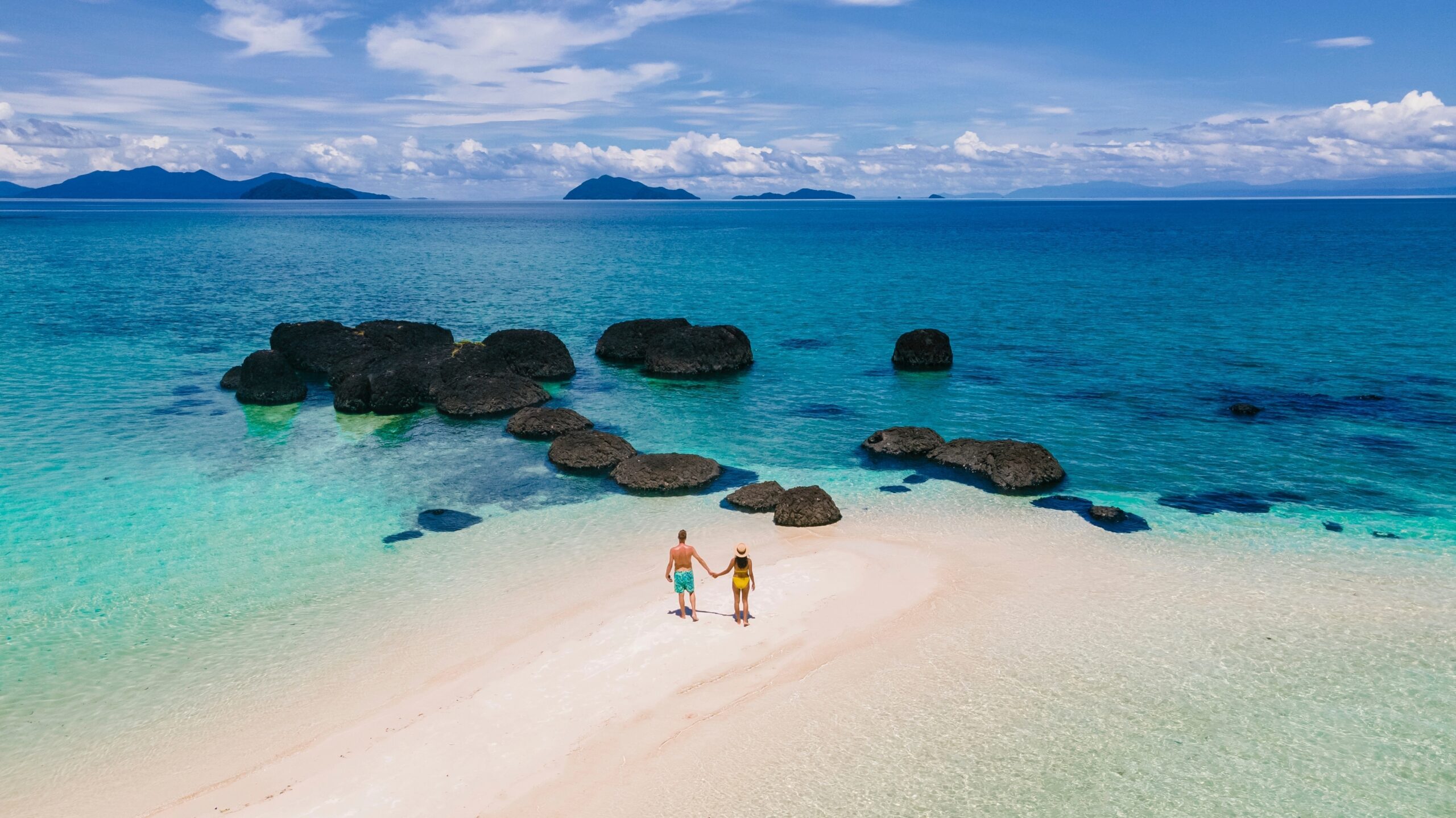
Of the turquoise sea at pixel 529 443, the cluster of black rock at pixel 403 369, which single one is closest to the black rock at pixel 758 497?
the turquoise sea at pixel 529 443

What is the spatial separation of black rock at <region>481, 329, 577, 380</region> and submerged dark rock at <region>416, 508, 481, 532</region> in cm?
1767

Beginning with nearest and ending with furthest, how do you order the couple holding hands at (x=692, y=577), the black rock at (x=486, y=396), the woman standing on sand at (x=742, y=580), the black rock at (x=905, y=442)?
1. the woman standing on sand at (x=742, y=580)
2. the couple holding hands at (x=692, y=577)
3. the black rock at (x=905, y=442)
4. the black rock at (x=486, y=396)

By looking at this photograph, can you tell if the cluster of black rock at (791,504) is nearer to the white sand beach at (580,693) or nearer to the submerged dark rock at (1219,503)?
the white sand beach at (580,693)

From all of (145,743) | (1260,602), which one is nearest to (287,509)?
(145,743)

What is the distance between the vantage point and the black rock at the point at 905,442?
31.4 meters

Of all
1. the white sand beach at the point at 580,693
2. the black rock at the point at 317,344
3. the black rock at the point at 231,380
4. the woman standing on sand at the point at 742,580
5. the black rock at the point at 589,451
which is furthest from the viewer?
the black rock at the point at 317,344

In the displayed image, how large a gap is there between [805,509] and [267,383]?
91.7 ft

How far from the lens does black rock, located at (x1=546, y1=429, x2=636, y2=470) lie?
1201 inches

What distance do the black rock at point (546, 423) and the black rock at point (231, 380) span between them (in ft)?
55.3

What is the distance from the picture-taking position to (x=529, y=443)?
111 ft

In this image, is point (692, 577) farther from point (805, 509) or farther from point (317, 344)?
point (317, 344)

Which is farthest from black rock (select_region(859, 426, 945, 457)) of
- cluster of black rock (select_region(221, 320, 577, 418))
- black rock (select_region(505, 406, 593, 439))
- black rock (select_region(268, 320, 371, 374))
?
black rock (select_region(268, 320, 371, 374))

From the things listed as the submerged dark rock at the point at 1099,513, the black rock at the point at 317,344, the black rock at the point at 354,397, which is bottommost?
the submerged dark rock at the point at 1099,513

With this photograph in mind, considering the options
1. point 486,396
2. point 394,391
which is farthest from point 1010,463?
point 394,391
